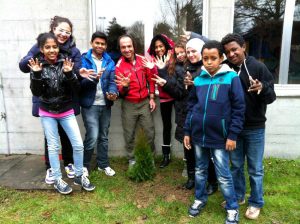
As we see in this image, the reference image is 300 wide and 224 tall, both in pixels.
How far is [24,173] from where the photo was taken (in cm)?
430

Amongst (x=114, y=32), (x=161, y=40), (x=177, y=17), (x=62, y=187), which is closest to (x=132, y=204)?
(x=62, y=187)

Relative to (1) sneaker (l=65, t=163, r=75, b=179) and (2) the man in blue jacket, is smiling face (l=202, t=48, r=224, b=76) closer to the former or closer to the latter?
(2) the man in blue jacket

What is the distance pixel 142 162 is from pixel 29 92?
7.11ft

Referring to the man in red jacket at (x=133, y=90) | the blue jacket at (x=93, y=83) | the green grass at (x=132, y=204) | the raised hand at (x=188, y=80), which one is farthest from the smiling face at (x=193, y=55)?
the green grass at (x=132, y=204)

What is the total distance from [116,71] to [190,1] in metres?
1.64

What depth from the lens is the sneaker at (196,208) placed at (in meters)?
3.42

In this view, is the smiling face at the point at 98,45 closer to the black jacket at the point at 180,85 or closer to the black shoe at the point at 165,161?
the black jacket at the point at 180,85

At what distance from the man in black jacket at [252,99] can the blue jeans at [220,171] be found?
231 millimetres

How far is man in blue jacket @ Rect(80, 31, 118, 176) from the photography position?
3.92 metres

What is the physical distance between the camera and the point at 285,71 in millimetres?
4879

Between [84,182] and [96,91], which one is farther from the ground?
[96,91]

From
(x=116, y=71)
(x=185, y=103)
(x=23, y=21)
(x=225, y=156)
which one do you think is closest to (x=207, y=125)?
(x=225, y=156)

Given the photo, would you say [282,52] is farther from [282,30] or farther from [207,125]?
[207,125]

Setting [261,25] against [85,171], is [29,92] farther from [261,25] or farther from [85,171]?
[261,25]
